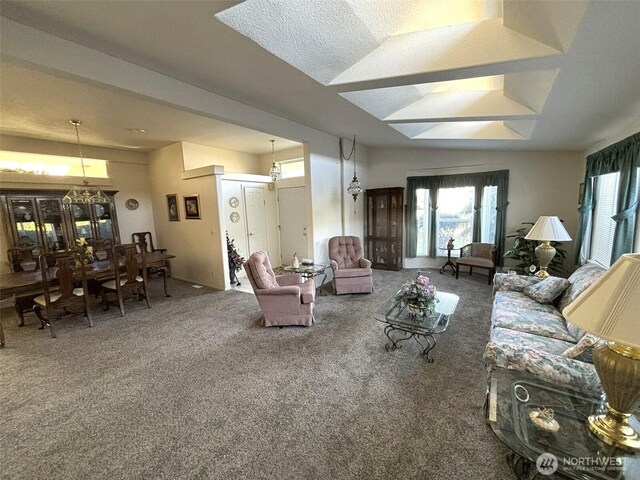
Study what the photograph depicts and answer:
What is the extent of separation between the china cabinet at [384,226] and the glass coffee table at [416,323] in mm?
2794

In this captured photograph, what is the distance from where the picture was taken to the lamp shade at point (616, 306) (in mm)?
978

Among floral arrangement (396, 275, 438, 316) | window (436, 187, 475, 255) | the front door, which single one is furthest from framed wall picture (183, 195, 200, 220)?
window (436, 187, 475, 255)

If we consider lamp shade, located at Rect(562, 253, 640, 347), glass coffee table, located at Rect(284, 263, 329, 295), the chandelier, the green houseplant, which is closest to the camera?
lamp shade, located at Rect(562, 253, 640, 347)

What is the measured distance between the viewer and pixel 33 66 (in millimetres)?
1839

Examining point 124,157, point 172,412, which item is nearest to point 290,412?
point 172,412

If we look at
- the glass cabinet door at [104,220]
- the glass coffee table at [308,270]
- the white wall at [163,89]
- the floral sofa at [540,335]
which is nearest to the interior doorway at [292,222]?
the white wall at [163,89]

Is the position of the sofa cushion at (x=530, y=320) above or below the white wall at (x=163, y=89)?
below

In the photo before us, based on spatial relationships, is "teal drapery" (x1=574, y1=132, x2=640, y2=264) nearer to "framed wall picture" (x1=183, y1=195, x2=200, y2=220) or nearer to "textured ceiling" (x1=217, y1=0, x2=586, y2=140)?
"textured ceiling" (x1=217, y1=0, x2=586, y2=140)

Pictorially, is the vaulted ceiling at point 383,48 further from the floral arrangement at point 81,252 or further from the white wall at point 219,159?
the white wall at point 219,159

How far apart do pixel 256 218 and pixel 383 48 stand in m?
4.69

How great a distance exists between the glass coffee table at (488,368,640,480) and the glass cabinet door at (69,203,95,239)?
22.0 ft

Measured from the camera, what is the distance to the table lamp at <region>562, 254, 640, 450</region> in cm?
100

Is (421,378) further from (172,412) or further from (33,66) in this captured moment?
(33,66)

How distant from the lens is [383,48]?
229 centimetres
